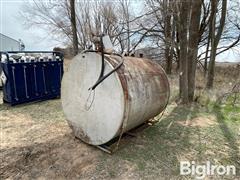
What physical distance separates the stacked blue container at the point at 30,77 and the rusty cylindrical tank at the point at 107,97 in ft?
7.99

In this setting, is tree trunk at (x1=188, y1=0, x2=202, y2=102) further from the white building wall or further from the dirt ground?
the white building wall

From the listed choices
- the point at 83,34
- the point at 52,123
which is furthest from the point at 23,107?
the point at 83,34

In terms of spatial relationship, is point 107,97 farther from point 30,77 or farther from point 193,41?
point 193,41

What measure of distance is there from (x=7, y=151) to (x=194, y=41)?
4753mm

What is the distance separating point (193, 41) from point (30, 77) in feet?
13.6

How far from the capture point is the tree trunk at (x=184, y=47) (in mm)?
4973

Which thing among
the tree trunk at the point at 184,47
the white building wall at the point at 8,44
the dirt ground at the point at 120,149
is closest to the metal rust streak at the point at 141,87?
the dirt ground at the point at 120,149

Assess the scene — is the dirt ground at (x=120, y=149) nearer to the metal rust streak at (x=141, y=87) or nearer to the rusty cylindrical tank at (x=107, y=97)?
the rusty cylindrical tank at (x=107, y=97)

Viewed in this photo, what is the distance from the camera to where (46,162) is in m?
2.61

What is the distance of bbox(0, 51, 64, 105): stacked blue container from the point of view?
5.02m

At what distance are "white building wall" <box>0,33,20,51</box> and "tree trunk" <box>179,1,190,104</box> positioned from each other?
32.6 ft

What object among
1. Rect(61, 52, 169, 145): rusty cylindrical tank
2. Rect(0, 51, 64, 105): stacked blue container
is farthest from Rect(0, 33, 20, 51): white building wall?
Rect(61, 52, 169, 145): rusty cylindrical tank

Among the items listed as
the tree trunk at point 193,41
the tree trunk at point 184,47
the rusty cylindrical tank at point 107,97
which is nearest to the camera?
the rusty cylindrical tank at point 107,97

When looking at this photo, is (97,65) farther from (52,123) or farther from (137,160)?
(52,123)
